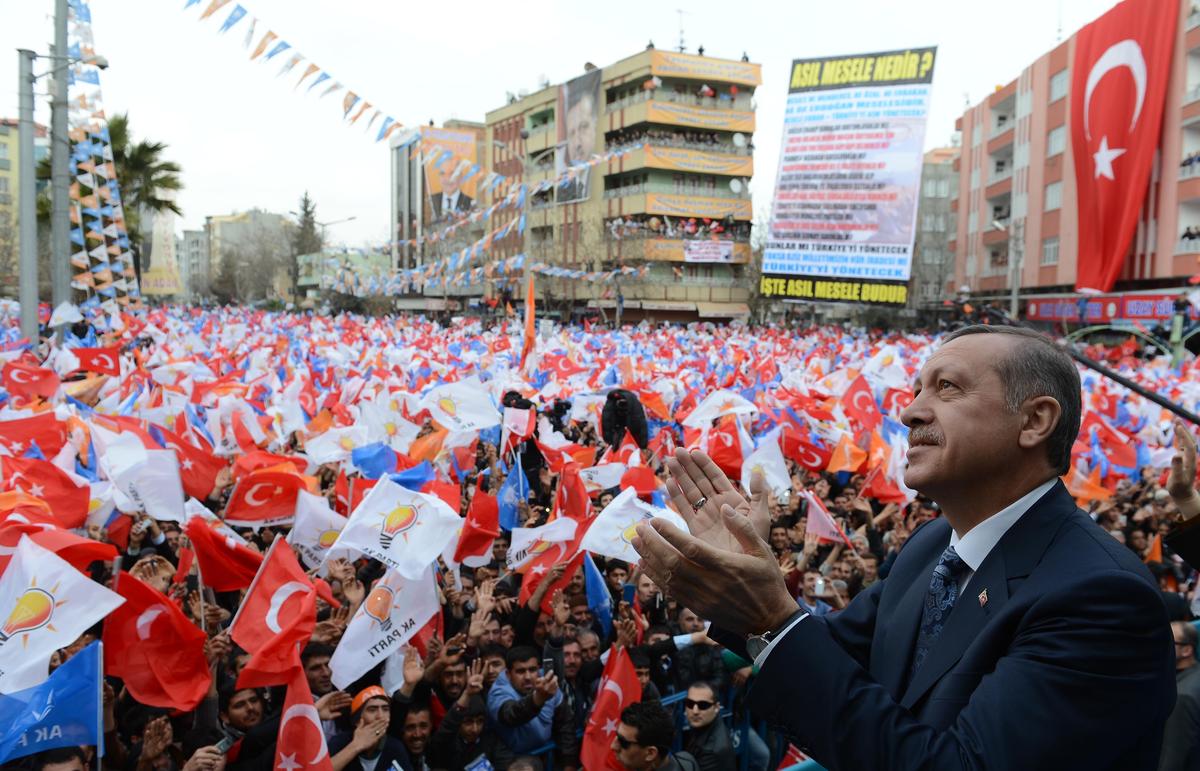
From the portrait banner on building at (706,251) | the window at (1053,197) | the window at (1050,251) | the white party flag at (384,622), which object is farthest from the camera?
the portrait banner on building at (706,251)

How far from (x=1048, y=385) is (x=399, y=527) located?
15.3 ft

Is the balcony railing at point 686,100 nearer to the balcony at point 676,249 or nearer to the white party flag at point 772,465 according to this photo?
the balcony at point 676,249

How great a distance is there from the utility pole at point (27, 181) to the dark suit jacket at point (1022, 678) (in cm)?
1584

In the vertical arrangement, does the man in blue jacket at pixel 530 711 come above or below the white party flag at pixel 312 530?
below

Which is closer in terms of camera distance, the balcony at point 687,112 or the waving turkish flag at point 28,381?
the waving turkish flag at point 28,381

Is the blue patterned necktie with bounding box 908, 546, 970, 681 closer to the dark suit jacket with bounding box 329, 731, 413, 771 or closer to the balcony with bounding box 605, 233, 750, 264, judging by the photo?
the dark suit jacket with bounding box 329, 731, 413, 771

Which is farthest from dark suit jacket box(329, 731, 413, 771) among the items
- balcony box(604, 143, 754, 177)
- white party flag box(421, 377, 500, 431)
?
balcony box(604, 143, 754, 177)

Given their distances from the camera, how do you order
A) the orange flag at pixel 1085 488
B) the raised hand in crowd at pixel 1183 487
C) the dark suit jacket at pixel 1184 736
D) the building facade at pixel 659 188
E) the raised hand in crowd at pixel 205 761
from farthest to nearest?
the building facade at pixel 659 188, the orange flag at pixel 1085 488, the raised hand in crowd at pixel 205 761, the raised hand in crowd at pixel 1183 487, the dark suit jacket at pixel 1184 736

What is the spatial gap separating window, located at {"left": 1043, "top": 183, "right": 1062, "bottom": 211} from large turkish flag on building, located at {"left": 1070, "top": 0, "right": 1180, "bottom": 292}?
3.34 meters

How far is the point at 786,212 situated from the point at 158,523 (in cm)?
3403

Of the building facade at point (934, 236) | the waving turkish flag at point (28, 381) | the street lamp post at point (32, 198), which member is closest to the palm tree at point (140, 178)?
the street lamp post at point (32, 198)

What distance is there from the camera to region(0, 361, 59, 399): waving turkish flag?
35.5 ft

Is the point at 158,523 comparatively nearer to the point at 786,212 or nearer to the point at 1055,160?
the point at 786,212

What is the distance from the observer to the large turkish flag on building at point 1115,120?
112 feet
